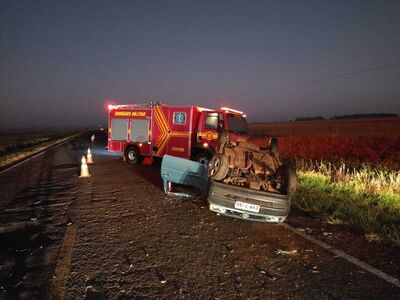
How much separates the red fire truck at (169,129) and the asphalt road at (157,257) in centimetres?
506

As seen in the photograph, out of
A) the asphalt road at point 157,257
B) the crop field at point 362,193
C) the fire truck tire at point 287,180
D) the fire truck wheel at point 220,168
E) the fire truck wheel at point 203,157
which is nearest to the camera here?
the asphalt road at point 157,257

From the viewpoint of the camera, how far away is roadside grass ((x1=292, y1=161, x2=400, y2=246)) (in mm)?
5672

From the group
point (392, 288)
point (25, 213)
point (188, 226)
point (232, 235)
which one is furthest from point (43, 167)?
point (392, 288)

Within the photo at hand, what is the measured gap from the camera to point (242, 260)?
405 centimetres

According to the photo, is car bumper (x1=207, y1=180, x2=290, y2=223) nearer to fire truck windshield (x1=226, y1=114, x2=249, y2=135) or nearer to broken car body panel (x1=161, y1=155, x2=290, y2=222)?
broken car body panel (x1=161, y1=155, x2=290, y2=222)

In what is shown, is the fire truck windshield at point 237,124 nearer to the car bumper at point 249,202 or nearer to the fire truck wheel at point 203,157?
the fire truck wheel at point 203,157

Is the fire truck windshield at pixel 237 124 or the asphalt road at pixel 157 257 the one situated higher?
the fire truck windshield at pixel 237 124

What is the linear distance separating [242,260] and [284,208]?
1423 mm

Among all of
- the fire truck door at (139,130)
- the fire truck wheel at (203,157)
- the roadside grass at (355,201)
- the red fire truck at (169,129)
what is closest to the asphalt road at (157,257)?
the roadside grass at (355,201)

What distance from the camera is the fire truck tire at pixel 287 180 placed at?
529 centimetres

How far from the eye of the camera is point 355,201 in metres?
7.24

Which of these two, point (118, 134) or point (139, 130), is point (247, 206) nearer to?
point (139, 130)

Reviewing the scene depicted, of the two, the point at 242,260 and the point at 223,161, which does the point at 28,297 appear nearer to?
the point at 242,260

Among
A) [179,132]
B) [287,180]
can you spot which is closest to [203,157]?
[179,132]
